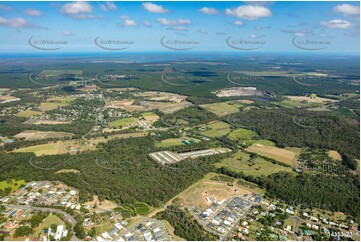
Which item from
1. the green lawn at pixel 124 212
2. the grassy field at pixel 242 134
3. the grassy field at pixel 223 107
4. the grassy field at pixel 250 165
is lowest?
the green lawn at pixel 124 212

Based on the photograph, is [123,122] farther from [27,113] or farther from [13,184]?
[13,184]

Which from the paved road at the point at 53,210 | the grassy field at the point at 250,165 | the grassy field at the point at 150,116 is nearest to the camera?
the paved road at the point at 53,210

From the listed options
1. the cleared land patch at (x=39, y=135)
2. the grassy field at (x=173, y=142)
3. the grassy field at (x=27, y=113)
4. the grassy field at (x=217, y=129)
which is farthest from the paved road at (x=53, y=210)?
the grassy field at (x=27, y=113)

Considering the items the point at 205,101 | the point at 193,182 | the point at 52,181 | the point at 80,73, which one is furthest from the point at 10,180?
the point at 80,73

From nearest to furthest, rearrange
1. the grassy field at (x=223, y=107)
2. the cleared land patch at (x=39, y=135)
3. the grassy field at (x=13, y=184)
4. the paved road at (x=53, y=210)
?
1. the paved road at (x=53, y=210)
2. the grassy field at (x=13, y=184)
3. the cleared land patch at (x=39, y=135)
4. the grassy field at (x=223, y=107)

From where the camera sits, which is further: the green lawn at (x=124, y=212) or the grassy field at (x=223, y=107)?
the grassy field at (x=223, y=107)

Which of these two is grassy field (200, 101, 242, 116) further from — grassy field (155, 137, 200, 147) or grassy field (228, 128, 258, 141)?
grassy field (155, 137, 200, 147)

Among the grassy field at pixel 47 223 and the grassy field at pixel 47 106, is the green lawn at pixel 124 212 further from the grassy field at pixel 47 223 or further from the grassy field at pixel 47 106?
the grassy field at pixel 47 106

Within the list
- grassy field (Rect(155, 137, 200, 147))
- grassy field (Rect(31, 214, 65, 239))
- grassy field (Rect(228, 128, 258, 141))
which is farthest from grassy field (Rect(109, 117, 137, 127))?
grassy field (Rect(31, 214, 65, 239))
